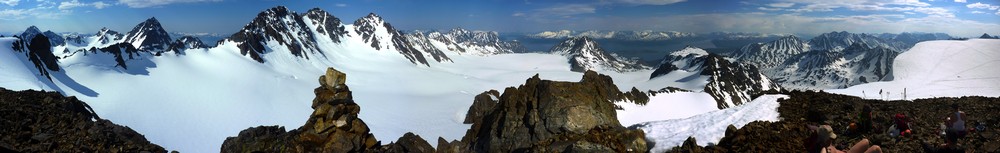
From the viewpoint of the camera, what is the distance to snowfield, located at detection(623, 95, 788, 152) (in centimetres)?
2003

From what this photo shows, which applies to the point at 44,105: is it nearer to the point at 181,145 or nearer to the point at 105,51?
the point at 181,145

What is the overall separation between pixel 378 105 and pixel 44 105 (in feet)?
266

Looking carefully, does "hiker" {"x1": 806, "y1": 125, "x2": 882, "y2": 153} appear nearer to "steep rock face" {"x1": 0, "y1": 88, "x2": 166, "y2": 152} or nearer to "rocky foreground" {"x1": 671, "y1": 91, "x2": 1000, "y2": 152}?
"rocky foreground" {"x1": 671, "y1": 91, "x2": 1000, "y2": 152}

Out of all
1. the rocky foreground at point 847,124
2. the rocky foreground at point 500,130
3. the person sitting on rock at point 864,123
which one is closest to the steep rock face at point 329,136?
the rocky foreground at point 500,130

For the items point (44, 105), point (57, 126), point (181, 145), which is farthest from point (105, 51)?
point (57, 126)

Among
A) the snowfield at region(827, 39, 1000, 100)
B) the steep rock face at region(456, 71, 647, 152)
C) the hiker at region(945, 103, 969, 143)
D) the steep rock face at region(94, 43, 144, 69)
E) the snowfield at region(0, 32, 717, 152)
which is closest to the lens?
the hiker at region(945, 103, 969, 143)

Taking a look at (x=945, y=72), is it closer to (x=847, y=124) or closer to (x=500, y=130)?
(x=847, y=124)

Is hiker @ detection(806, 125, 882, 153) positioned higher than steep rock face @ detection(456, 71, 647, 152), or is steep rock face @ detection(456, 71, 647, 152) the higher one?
hiker @ detection(806, 125, 882, 153)

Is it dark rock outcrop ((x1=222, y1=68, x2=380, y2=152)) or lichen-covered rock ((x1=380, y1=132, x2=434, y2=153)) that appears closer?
dark rock outcrop ((x1=222, y1=68, x2=380, y2=152))

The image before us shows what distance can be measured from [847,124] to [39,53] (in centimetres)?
9555

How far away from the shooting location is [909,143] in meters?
16.1

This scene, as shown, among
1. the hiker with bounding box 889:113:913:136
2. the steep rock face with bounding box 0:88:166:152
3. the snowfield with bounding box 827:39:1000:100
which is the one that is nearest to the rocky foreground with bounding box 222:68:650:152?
the steep rock face with bounding box 0:88:166:152

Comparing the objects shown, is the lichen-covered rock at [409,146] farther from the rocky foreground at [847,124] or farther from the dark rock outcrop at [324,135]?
the rocky foreground at [847,124]

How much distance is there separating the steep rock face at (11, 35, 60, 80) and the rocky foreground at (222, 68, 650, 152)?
60.8 m
